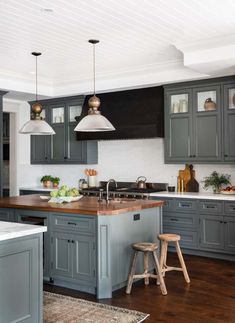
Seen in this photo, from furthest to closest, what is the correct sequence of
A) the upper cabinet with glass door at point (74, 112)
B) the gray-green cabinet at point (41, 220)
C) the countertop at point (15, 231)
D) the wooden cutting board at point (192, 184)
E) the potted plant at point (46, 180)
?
the potted plant at point (46, 180) < the upper cabinet with glass door at point (74, 112) < the wooden cutting board at point (192, 184) < the gray-green cabinet at point (41, 220) < the countertop at point (15, 231)

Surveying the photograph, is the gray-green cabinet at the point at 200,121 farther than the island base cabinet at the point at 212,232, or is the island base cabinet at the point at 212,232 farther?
the gray-green cabinet at the point at 200,121

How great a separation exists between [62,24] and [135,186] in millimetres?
3756

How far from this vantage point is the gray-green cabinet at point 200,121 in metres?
6.26

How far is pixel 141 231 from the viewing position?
195 inches

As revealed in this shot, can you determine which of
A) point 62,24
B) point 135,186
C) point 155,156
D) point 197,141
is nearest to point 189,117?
point 197,141

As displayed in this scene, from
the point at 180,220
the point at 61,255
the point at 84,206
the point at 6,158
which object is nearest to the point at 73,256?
the point at 61,255

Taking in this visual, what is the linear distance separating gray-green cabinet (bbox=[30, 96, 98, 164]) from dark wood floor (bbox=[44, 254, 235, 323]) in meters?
3.47

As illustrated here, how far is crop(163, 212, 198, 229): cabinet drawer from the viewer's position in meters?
6.34

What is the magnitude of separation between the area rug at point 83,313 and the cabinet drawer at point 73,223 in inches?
28.8

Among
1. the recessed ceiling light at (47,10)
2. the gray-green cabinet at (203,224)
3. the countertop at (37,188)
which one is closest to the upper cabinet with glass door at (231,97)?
the gray-green cabinet at (203,224)

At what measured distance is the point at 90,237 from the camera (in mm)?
4496

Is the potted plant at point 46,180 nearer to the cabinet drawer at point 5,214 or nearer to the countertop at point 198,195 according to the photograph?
the countertop at point 198,195

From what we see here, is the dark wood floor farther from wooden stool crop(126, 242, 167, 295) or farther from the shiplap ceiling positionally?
the shiplap ceiling

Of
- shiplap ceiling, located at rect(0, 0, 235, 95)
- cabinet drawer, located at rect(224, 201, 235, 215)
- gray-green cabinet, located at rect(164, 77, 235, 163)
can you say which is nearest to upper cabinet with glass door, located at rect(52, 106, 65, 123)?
shiplap ceiling, located at rect(0, 0, 235, 95)
